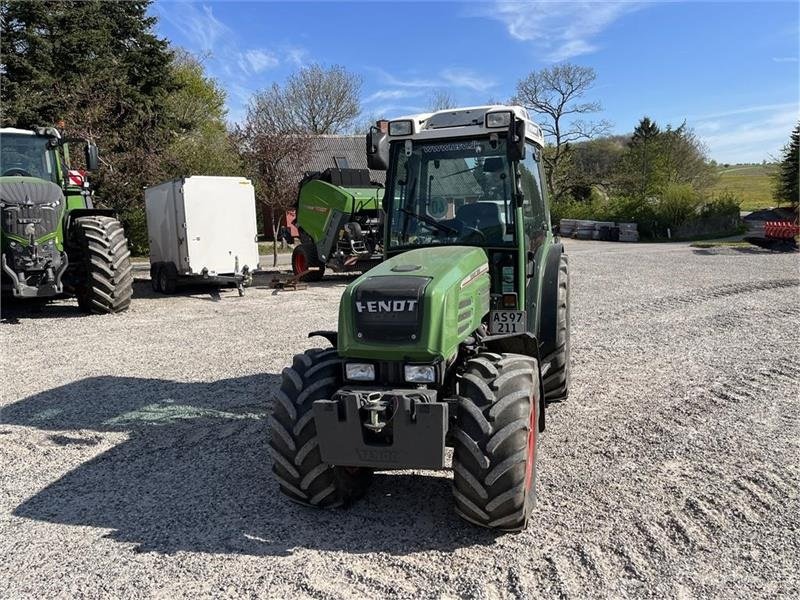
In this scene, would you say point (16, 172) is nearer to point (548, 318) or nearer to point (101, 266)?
point (101, 266)

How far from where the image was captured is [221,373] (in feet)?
23.9

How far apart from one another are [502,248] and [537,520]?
74.5 inches

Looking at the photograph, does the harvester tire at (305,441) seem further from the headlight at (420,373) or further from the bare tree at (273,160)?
the bare tree at (273,160)

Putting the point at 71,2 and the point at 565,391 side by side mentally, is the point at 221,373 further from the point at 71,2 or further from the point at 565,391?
the point at 71,2

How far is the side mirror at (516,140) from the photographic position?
4391mm

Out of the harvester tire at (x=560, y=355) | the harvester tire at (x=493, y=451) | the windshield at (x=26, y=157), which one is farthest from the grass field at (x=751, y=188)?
the harvester tire at (x=493, y=451)

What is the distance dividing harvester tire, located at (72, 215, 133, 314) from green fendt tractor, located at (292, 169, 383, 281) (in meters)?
4.31

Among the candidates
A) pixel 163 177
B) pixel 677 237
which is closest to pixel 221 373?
pixel 163 177

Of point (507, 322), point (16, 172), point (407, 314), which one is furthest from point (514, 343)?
point (16, 172)

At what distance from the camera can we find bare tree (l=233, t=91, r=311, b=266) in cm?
2041

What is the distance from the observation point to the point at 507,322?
15.9ft

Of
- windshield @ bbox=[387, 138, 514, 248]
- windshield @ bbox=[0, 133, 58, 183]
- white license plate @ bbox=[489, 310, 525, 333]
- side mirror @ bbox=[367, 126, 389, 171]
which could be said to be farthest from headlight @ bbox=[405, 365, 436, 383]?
windshield @ bbox=[0, 133, 58, 183]

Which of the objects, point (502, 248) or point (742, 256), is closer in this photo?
point (502, 248)

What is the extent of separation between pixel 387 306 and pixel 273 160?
1790 centimetres
